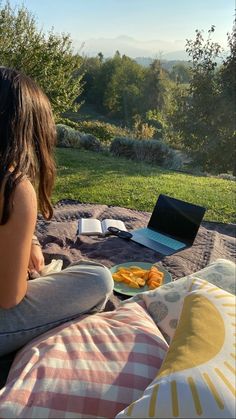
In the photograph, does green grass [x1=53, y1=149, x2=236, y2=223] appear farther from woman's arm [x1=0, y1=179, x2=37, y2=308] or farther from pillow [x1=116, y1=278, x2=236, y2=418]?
pillow [x1=116, y1=278, x2=236, y2=418]

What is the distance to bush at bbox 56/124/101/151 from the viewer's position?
34.9 ft

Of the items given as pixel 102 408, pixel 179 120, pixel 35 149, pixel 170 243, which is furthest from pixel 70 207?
pixel 179 120

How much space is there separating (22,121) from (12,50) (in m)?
10.6

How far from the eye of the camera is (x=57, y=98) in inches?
492

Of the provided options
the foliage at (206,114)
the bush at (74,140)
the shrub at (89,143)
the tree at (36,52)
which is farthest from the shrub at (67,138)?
the foliage at (206,114)

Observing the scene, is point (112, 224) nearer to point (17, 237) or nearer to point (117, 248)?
point (117, 248)

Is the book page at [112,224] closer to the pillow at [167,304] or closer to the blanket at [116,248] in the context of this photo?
the blanket at [116,248]

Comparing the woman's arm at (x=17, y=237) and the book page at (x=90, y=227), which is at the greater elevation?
the woman's arm at (x=17, y=237)

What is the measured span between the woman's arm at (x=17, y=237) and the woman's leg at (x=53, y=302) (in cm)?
15

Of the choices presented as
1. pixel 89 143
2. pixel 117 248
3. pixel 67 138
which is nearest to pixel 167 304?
pixel 117 248

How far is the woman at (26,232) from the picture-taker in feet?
5.23

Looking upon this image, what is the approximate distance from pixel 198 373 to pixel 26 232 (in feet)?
2.64

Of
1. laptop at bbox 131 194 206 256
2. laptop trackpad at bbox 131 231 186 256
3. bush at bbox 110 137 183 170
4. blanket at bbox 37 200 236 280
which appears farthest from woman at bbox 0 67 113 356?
bush at bbox 110 137 183 170

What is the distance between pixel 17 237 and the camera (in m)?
1.60
